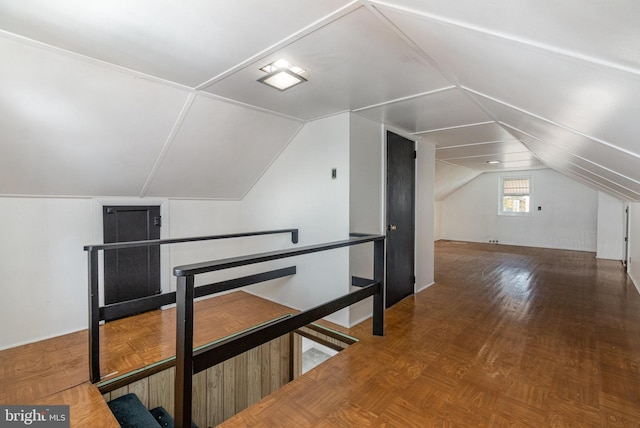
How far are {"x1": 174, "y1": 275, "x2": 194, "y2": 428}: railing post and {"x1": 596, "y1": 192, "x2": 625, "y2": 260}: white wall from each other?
8147 mm

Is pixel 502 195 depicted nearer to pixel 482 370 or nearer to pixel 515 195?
pixel 515 195

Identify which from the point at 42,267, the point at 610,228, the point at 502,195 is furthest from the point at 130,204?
the point at 502,195

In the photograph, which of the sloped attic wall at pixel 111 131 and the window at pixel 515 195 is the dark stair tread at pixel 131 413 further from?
the window at pixel 515 195

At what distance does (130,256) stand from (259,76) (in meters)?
2.27

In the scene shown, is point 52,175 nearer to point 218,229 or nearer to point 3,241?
point 3,241

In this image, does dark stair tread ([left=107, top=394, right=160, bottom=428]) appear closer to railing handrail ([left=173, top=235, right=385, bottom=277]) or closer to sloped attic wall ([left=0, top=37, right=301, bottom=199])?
railing handrail ([left=173, top=235, right=385, bottom=277])

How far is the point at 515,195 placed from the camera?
8211mm

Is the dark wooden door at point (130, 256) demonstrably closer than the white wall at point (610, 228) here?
Yes

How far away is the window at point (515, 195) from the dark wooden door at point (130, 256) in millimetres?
8564

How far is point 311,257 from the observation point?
125 inches

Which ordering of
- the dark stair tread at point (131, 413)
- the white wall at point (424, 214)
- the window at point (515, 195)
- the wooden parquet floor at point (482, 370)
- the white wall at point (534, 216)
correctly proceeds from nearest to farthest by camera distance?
the wooden parquet floor at point (482, 370), the dark stair tread at point (131, 413), the white wall at point (424, 214), the white wall at point (534, 216), the window at point (515, 195)

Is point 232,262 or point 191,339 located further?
point 232,262

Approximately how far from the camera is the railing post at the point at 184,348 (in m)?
1.36

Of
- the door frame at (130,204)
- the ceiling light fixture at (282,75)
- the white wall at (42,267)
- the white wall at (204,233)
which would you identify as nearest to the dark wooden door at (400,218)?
the white wall at (204,233)
